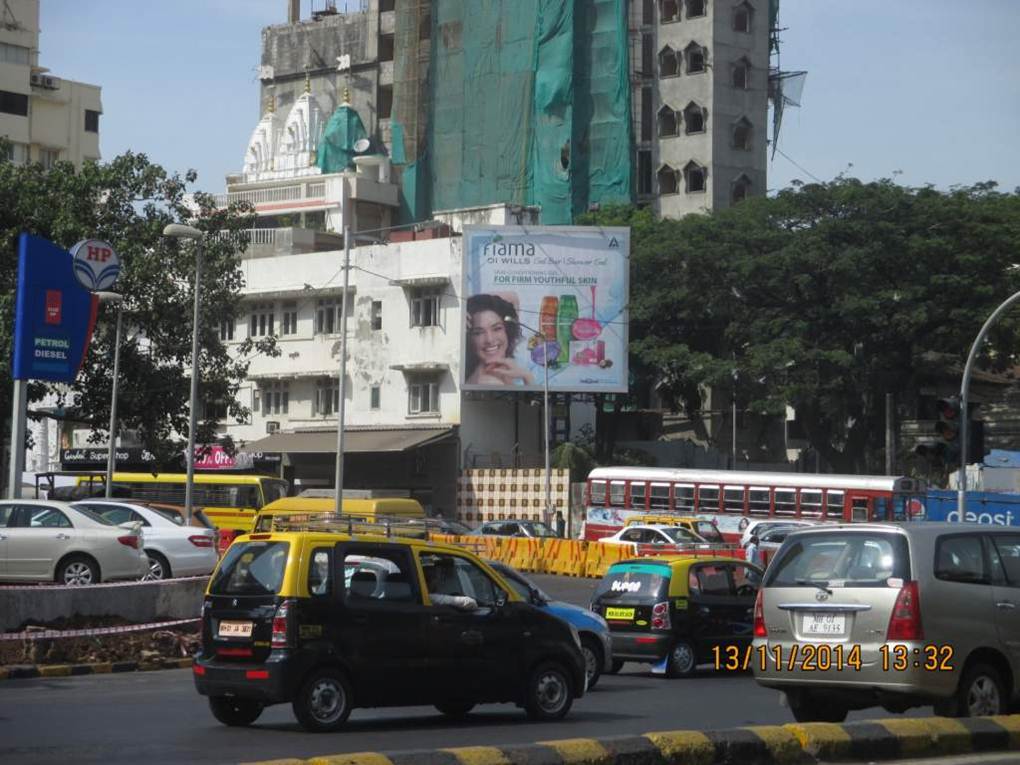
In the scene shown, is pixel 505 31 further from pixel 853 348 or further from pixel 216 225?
pixel 216 225

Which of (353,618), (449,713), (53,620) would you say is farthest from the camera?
(53,620)

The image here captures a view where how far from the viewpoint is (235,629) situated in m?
12.9

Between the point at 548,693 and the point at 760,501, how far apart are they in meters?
34.8

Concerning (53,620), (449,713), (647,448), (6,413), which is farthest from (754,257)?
(449,713)

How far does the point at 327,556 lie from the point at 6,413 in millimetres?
32283

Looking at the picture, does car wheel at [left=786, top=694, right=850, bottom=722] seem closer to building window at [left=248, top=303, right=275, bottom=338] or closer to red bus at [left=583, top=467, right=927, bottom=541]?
red bus at [left=583, top=467, right=927, bottom=541]

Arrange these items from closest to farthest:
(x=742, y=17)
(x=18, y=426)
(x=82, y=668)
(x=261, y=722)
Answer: (x=261, y=722) < (x=82, y=668) < (x=18, y=426) < (x=742, y=17)

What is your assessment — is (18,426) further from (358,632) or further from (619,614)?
(358,632)

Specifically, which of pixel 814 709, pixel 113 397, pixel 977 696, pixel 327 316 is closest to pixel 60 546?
pixel 814 709

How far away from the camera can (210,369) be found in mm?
47781

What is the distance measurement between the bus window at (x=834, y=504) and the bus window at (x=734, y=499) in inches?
116

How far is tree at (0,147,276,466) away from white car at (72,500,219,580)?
51.5 ft

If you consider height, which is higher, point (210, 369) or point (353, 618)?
point (210, 369)

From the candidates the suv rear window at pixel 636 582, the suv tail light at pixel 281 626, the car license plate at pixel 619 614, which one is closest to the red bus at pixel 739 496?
the suv rear window at pixel 636 582
